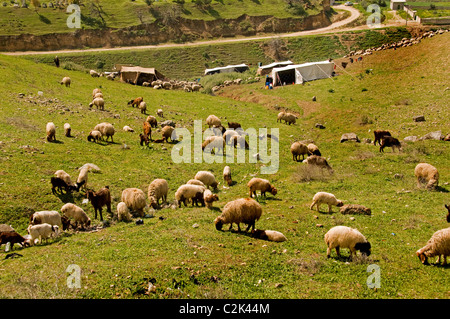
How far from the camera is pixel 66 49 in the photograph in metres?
76.6

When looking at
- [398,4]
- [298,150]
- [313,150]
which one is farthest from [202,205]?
[398,4]

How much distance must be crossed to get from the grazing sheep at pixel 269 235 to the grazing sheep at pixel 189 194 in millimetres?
4818

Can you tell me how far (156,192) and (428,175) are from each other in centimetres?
1245

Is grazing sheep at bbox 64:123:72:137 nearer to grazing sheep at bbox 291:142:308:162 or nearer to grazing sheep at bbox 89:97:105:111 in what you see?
grazing sheep at bbox 89:97:105:111

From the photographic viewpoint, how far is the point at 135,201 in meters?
16.3

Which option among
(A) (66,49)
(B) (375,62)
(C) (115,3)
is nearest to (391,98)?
(B) (375,62)

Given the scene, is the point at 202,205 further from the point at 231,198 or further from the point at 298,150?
the point at 298,150

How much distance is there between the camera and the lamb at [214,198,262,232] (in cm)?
1320

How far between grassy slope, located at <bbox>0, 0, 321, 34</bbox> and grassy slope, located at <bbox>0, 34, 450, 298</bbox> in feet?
141

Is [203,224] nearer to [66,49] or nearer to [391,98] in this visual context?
[391,98]

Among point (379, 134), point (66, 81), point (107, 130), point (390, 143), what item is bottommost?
point (390, 143)

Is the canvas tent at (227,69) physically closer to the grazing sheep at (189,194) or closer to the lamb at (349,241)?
the grazing sheep at (189,194)

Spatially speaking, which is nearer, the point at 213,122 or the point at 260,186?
the point at 260,186

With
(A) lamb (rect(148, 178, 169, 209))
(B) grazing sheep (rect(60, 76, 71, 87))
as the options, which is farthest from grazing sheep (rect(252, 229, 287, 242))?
(B) grazing sheep (rect(60, 76, 71, 87))
